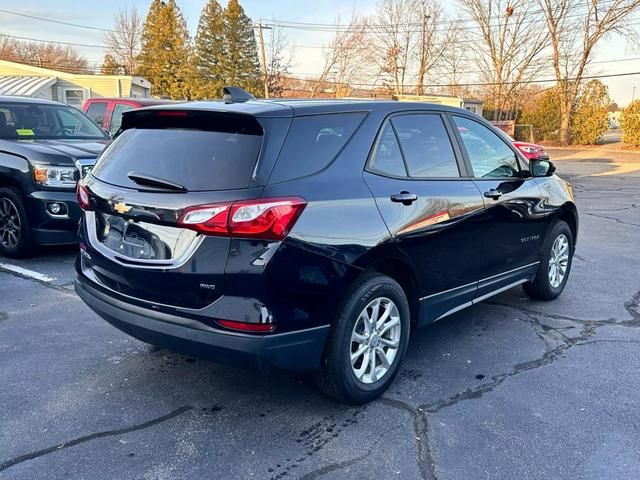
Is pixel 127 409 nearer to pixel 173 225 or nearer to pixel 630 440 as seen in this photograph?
pixel 173 225

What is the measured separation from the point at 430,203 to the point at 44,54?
73.4 meters

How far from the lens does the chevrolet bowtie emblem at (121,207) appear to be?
10.3 ft

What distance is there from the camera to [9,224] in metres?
6.59

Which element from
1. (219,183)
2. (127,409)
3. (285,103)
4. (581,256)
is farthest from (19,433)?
(581,256)

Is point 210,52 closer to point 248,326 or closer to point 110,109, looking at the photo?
point 110,109

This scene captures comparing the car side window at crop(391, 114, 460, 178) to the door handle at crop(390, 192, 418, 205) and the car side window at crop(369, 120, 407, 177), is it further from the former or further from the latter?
the door handle at crop(390, 192, 418, 205)

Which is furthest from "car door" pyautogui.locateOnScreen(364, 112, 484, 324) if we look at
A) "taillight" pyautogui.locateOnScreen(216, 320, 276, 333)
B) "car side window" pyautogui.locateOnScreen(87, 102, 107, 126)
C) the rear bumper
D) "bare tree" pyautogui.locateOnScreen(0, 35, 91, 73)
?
"bare tree" pyautogui.locateOnScreen(0, 35, 91, 73)

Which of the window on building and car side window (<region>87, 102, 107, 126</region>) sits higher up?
the window on building

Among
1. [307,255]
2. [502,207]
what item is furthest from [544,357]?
[307,255]

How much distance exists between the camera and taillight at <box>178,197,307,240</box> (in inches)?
108

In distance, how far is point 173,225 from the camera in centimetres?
289

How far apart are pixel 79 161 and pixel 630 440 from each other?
5.87 metres

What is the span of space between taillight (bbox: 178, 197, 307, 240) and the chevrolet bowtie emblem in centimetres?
50

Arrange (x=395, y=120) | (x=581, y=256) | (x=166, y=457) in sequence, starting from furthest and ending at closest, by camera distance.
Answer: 1. (x=581, y=256)
2. (x=395, y=120)
3. (x=166, y=457)
